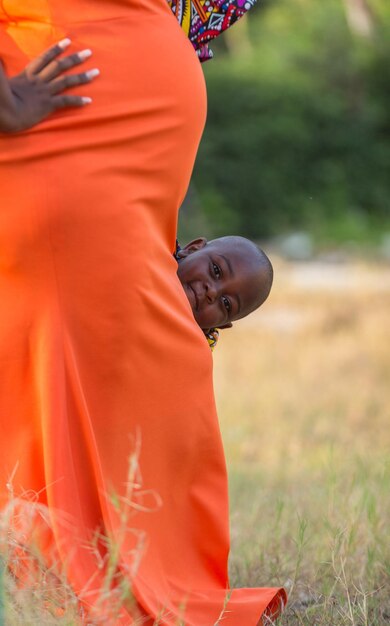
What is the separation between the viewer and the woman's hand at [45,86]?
2543 millimetres

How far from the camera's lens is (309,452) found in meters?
7.66

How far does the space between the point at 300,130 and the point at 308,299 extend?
28.9 ft

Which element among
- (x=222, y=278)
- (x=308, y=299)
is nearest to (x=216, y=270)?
(x=222, y=278)

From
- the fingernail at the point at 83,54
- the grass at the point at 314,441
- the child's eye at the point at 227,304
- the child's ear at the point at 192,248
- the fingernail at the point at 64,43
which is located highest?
the fingernail at the point at 64,43

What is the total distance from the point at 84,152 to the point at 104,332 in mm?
424

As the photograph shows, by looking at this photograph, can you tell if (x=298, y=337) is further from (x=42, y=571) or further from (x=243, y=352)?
(x=42, y=571)

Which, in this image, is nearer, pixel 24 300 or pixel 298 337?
pixel 24 300

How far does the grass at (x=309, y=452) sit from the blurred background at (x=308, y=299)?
2 centimetres

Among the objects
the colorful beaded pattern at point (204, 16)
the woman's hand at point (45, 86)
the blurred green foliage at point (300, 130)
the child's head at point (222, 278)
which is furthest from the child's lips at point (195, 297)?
the blurred green foliage at point (300, 130)

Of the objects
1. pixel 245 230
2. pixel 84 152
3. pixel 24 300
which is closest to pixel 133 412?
pixel 24 300

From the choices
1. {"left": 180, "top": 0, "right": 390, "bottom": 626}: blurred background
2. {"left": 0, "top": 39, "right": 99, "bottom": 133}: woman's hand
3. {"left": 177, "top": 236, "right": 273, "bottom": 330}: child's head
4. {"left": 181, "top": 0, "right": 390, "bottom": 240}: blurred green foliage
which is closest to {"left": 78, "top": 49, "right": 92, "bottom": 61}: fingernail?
{"left": 0, "top": 39, "right": 99, "bottom": 133}: woman's hand

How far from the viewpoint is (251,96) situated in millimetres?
21391

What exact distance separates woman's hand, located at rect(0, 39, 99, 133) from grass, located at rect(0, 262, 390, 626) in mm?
912

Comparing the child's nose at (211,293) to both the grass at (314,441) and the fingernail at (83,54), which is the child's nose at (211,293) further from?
the fingernail at (83,54)
